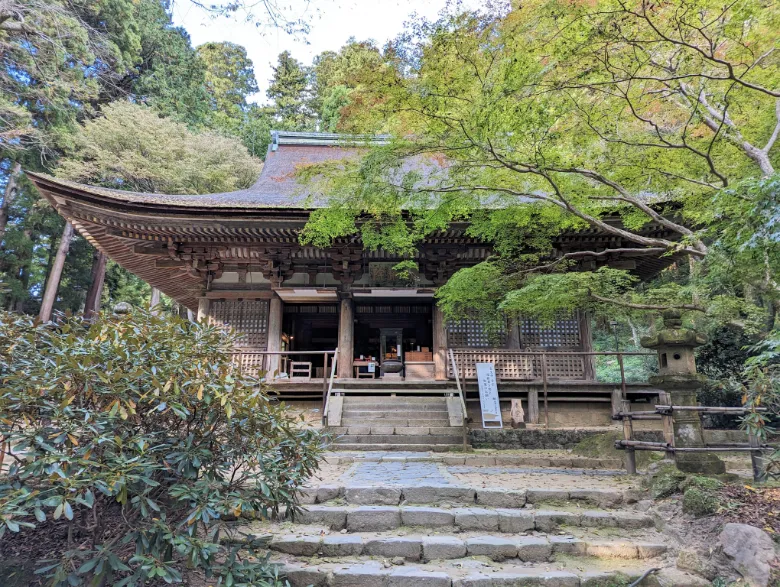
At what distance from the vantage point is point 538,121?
4570 millimetres

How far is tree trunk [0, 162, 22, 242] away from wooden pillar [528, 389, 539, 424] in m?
21.2

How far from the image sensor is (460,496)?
4117 mm

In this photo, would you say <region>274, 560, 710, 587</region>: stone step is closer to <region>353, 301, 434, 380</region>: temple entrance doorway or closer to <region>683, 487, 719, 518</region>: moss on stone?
<region>683, 487, 719, 518</region>: moss on stone

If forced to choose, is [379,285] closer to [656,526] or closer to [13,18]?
[656,526]

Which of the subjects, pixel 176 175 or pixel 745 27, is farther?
pixel 176 175

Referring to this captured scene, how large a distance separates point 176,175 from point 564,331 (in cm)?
1775

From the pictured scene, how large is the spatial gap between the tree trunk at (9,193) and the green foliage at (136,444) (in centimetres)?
2046

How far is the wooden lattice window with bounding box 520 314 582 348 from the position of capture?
1013 cm

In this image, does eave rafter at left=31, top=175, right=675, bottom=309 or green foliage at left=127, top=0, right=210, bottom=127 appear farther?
green foliage at left=127, top=0, right=210, bottom=127

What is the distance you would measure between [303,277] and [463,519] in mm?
7884

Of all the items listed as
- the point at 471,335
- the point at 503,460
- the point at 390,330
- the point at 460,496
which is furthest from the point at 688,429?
the point at 390,330

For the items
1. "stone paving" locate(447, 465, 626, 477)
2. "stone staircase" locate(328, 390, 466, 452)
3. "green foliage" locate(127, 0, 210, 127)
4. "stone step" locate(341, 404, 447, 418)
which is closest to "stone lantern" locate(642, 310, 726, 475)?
"stone paving" locate(447, 465, 626, 477)

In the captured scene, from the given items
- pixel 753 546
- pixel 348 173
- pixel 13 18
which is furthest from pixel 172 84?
pixel 753 546

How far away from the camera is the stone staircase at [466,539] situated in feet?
9.70
